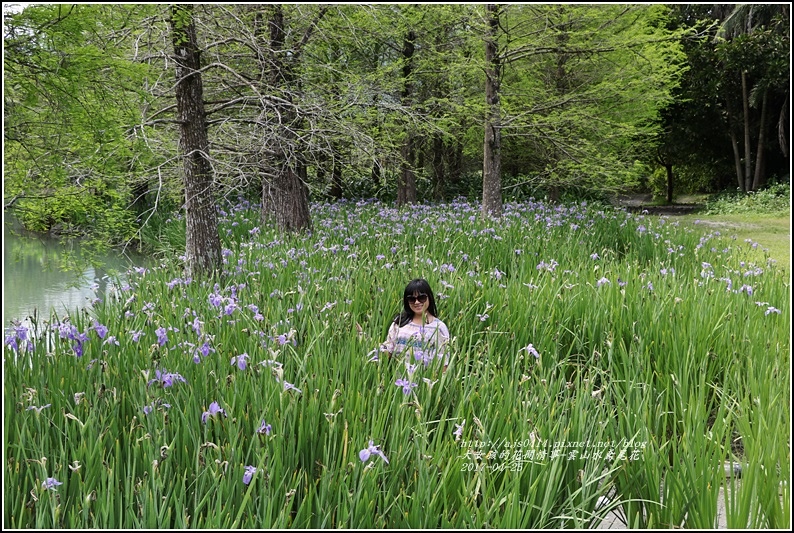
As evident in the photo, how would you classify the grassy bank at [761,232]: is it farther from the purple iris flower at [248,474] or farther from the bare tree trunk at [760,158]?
the purple iris flower at [248,474]

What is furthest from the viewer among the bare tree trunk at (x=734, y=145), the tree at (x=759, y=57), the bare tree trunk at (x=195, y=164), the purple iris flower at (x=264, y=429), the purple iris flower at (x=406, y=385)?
the bare tree trunk at (x=734, y=145)

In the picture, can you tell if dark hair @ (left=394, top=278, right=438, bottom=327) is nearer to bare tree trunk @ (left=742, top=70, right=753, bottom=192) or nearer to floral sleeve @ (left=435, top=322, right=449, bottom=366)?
floral sleeve @ (left=435, top=322, right=449, bottom=366)

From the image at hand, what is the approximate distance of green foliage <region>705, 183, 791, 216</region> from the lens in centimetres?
1645

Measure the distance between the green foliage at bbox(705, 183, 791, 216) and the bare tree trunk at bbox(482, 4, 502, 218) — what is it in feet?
33.7

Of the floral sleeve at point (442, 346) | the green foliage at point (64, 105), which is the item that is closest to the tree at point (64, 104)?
the green foliage at point (64, 105)

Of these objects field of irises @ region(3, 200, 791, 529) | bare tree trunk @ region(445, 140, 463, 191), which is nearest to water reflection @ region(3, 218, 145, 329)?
field of irises @ region(3, 200, 791, 529)

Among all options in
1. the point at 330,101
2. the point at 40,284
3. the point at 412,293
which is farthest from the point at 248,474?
the point at 40,284

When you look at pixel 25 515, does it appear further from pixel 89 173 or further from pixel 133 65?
pixel 89 173

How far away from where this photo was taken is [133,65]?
394 centimetres

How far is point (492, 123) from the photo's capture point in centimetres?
903

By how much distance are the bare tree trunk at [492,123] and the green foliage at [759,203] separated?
10.3 metres

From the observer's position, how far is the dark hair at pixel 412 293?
348cm

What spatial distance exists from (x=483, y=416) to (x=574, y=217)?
7357mm

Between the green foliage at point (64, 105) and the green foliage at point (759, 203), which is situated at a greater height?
the green foliage at point (64, 105)
